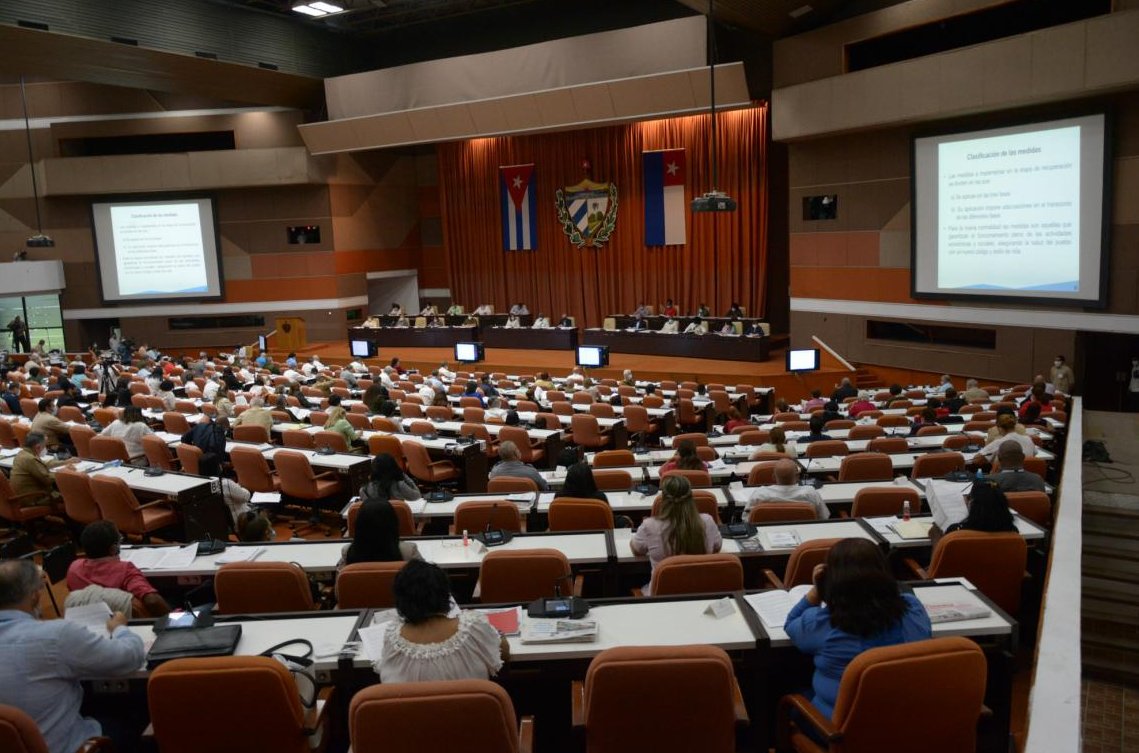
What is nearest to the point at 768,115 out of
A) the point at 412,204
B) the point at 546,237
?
the point at 546,237

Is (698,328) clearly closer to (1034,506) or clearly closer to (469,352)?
(469,352)

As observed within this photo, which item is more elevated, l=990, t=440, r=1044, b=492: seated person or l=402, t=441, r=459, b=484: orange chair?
l=990, t=440, r=1044, b=492: seated person

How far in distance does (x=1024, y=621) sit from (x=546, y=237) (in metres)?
18.9

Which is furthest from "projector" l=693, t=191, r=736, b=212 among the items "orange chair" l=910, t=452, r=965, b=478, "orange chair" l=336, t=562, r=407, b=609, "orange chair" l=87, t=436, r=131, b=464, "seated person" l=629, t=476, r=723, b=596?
"orange chair" l=336, t=562, r=407, b=609

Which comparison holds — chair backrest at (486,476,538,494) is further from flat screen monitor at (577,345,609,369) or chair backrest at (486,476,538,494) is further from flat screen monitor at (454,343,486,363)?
flat screen monitor at (454,343,486,363)

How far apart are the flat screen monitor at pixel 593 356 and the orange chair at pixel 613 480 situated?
9275 millimetres

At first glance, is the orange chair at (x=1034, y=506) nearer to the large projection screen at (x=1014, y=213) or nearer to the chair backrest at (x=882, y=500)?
the chair backrest at (x=882, y=500)

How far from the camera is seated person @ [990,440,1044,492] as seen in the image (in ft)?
17.5

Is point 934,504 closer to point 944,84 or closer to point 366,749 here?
point 366,749

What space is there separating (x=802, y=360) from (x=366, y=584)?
11.7 m

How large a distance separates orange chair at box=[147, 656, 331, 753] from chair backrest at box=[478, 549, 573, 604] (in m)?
1.26

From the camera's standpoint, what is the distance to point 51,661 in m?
2.88

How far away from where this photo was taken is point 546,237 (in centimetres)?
2231

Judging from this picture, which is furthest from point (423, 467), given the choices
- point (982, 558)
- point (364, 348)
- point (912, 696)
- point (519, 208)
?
point (519, 208)
